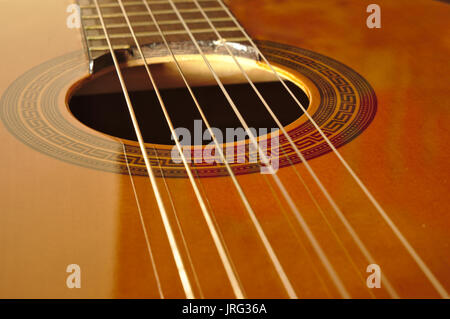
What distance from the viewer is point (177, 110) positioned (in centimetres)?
139

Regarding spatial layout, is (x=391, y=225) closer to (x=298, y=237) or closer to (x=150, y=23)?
(x=298, y=237)

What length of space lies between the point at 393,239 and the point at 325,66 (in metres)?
0.66

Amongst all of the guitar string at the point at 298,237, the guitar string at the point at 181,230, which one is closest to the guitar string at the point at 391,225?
the guitar string at the point at 298,237

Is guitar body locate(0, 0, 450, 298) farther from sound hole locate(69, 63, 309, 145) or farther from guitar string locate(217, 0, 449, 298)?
sound hole locate(69, 63, 309, 145)

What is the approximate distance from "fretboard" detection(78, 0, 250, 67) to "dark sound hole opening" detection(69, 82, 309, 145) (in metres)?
0.13

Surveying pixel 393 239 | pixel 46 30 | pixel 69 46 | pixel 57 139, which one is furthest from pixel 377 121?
pixel 46 30

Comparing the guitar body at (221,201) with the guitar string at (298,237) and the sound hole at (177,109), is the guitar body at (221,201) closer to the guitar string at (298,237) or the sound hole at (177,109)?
the guitar string at (298,237)

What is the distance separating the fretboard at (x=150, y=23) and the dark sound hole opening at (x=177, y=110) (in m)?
0.13

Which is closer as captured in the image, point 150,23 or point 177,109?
point 177,109

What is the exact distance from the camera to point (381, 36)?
149 centimetres

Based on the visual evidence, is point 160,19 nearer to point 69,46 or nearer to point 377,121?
point 69,46

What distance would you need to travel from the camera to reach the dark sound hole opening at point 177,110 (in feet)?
4.52

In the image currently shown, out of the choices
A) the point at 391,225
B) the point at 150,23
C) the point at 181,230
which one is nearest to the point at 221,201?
the point at 181,230

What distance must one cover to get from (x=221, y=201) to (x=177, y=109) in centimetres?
58
